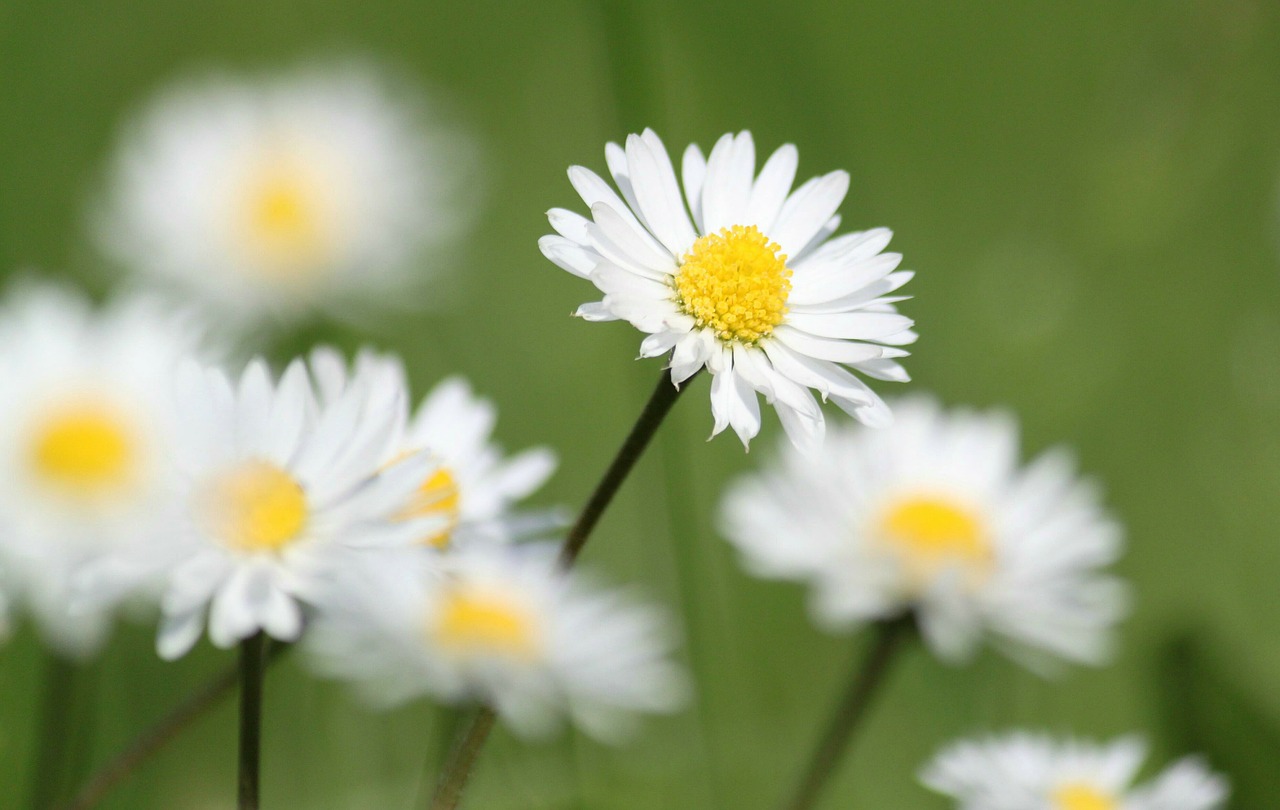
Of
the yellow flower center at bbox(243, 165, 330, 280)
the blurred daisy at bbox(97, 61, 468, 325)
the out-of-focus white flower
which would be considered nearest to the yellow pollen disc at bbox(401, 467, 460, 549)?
the out-of-focus white flower

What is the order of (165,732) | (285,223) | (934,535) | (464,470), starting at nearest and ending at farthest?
(165,732)
(464,470)
(934,535)
(285,223)

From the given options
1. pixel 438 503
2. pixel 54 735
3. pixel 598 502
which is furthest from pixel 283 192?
pixel 598 502

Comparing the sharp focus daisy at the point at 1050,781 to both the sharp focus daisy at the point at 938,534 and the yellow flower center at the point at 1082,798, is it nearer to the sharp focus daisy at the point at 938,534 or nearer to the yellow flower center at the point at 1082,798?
the yellow flower center at the point at 1082,798

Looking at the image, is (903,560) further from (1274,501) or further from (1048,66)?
(1048,66)

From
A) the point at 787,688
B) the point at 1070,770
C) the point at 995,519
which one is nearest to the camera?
the point at 1070,770

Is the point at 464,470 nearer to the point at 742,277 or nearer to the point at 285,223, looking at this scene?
the point at 742,277

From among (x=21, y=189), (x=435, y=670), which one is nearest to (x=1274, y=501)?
(x=435, y=670)
